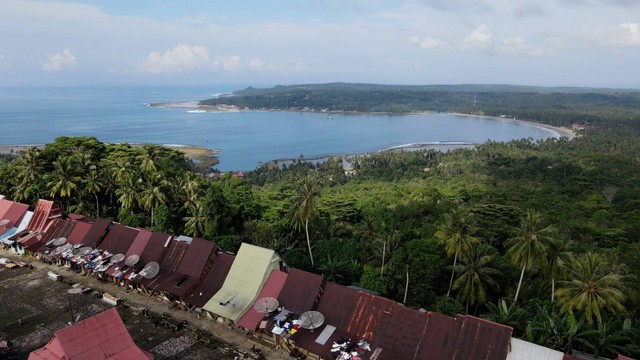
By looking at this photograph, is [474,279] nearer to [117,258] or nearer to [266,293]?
[266,293]

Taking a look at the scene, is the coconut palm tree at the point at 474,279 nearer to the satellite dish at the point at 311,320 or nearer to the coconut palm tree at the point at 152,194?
the satellite dish at the point at 311,320

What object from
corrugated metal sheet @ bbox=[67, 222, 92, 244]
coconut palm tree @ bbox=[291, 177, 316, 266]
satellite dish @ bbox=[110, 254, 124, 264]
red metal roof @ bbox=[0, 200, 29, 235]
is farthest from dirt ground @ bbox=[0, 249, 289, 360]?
coconut palm tree @ bbox=[291, 177, 316, 266]

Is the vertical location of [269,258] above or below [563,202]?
above

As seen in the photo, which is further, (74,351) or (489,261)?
(489,261)

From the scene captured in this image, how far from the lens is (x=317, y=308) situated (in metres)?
28.9

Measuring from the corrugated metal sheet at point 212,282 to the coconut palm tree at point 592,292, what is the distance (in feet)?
74.2

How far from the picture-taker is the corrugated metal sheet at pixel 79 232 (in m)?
40.4

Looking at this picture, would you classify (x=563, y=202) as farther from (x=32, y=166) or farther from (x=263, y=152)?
(x=263, y=152)

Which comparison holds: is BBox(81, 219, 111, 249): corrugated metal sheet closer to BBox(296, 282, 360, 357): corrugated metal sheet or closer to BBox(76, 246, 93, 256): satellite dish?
BBox(76, 246, 93, 256): satellite dish

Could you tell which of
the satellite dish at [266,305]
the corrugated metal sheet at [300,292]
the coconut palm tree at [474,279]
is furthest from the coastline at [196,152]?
the coconut palm tree at [474,279]

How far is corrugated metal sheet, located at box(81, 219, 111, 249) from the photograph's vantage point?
39644mm

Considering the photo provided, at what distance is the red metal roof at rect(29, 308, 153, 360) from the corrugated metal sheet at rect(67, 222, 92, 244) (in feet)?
59.4

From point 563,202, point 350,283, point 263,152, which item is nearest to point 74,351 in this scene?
point 350,283

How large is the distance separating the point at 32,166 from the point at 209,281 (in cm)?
3216
